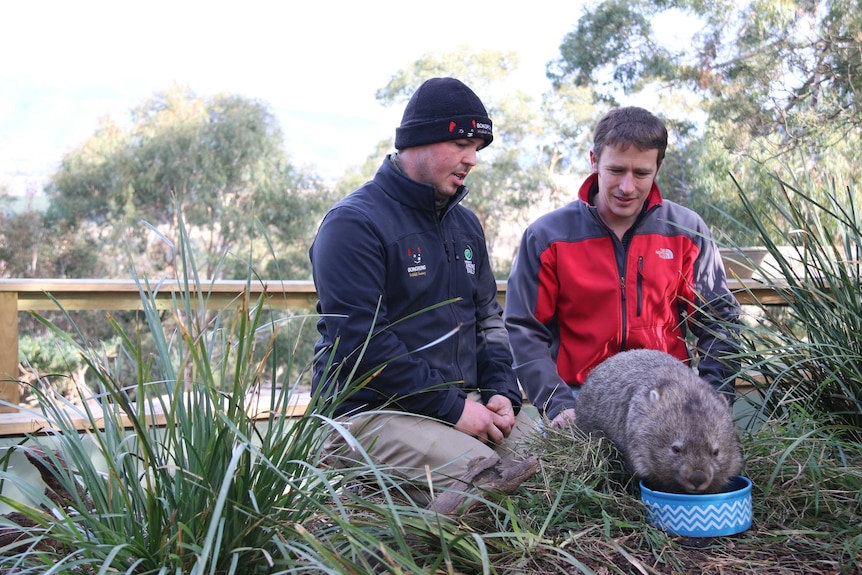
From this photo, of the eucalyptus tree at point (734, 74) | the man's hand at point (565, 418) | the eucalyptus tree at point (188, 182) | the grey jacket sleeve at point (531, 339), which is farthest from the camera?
the eucalyptus tree at point (188, 182)

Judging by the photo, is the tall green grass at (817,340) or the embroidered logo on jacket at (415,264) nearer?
the tall green grass at (817,340)

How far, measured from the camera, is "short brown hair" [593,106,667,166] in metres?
2.97

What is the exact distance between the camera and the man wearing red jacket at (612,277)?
3.05 metres

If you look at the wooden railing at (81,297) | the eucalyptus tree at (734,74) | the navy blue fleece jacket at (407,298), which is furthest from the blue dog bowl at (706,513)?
the eucalyptus tree at (734,74)

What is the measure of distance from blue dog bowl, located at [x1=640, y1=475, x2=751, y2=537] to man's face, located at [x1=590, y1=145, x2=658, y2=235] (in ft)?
4.74

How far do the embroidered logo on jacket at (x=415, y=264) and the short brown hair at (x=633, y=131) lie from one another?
0.85 metres

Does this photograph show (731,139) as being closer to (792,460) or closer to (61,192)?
(792,460)

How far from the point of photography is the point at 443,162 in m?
2.84

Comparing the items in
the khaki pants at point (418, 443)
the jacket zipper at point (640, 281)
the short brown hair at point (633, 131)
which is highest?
the short brown hair at point (633, 131)

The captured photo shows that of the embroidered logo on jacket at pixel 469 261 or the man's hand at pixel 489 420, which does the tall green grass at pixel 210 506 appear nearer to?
the man's hand at pixel 489 420

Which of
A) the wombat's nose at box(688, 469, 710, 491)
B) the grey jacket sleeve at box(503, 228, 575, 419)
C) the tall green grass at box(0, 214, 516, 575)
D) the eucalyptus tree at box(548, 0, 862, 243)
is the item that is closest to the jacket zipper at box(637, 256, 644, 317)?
the grey jacket sleeve at box(503, 228, 575, 419)

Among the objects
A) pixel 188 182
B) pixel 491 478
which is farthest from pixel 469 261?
pixel 188 182

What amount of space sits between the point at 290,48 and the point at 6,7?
12.9 metres

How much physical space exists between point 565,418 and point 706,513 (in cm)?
78
